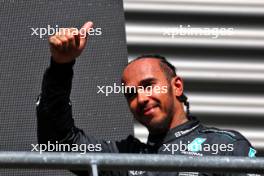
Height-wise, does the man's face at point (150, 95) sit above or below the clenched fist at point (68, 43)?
below

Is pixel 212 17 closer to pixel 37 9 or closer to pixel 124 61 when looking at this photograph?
pixel 124 61

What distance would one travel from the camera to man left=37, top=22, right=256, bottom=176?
9.64ft

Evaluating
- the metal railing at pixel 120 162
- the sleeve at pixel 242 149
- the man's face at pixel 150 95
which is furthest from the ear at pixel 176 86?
the metal railing at pixel 120 162

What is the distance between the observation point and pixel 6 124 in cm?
367

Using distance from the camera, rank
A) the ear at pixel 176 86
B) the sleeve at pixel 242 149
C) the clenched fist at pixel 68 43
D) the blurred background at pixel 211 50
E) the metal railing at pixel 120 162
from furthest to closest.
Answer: the blurred background at pixel 211 50 → the ear at pixel 176 86 → the sleeve at pixel 242 149 → the clenched fist at pixel 68 43 → the metal railing at pixel 120 162

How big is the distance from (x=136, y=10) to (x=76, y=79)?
406 millimetres

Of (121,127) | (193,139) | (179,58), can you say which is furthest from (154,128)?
(179,58)

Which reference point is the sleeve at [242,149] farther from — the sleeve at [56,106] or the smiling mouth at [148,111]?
the sleeve at [56,106]

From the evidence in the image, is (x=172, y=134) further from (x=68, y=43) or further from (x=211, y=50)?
(x=211, y=50)

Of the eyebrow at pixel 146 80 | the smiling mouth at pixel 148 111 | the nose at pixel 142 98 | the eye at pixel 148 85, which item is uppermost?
the eyebrow at pixel 146 80

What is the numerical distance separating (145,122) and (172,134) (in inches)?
3.6

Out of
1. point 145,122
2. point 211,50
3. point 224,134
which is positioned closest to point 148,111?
point 145,122

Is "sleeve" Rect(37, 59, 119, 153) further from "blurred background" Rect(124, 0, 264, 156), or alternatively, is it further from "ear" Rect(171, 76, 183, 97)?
"blurred background" Rect(124, 0, 264, 156)

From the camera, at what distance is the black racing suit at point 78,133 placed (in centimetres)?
295
